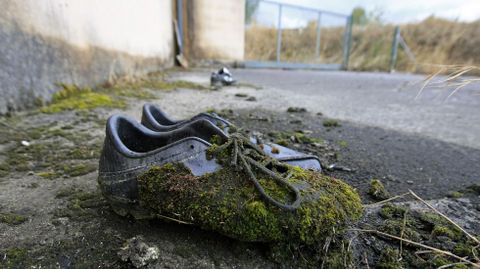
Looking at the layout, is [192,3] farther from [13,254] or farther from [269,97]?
[13,254]

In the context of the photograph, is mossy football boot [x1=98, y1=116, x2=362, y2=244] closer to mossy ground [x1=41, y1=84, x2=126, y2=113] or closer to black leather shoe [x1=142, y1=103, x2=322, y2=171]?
black leather shoe [x1=142, y1=103, x2=322, y2=171]

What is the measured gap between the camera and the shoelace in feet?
2.70

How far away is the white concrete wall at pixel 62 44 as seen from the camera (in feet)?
5.98

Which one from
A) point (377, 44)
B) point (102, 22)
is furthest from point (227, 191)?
point (377, 44)

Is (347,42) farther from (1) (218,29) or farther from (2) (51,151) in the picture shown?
(2) (51,151)

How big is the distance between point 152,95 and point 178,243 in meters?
2.47

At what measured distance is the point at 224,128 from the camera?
124cm

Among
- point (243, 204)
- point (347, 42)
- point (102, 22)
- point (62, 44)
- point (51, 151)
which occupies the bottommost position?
point (51, 151)

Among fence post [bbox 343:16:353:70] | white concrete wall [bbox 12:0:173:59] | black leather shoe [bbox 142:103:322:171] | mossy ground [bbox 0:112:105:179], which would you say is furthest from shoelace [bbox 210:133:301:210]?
fence post [bbox 343:16:353:70]

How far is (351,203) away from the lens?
91 centimetres

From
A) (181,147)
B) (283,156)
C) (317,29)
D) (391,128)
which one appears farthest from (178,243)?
(317,29)

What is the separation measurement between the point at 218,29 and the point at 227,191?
6.96 m

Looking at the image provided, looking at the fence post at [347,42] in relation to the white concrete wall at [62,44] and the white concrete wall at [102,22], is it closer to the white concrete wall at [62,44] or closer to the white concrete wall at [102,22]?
the white concrete wall at [102,22]

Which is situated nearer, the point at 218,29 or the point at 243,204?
the point at 243,204
